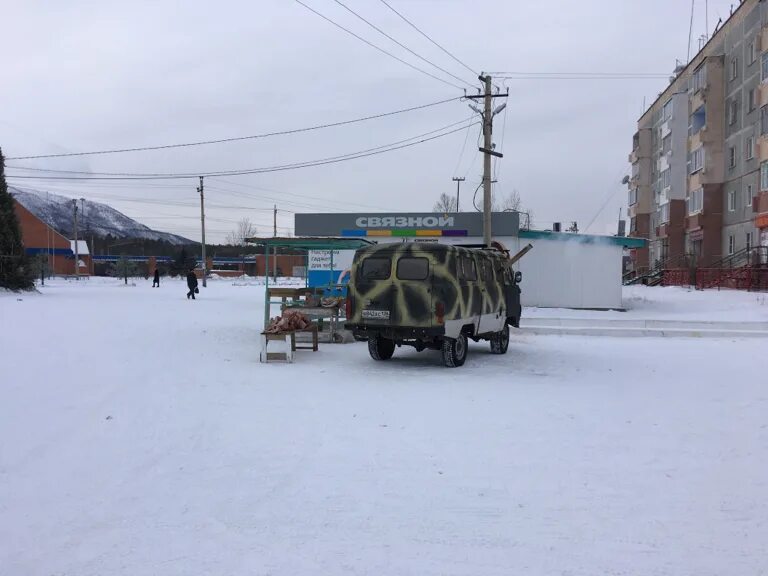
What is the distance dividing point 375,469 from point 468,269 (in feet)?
23.5

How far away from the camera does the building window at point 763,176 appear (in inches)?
1231

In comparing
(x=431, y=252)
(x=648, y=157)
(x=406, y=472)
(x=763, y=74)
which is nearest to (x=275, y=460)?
(x=406, y=472)

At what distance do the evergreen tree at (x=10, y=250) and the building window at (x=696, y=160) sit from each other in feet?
130

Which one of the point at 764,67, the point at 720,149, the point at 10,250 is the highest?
the point at 764,67

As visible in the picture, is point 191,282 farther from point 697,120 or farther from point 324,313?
point 697,120

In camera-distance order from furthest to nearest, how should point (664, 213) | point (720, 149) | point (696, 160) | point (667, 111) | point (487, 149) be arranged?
point (667, 111) < point (664, 213) < point (696, 160) < point (720, 149) < point (487, 149)

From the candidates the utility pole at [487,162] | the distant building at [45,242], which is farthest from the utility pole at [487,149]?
the distant building at [45,242]

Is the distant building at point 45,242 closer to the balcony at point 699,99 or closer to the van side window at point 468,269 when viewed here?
the balcony at point 699,99

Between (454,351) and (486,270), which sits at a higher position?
(486,270)

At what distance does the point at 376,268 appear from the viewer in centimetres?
1170

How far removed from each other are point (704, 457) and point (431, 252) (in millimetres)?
6181

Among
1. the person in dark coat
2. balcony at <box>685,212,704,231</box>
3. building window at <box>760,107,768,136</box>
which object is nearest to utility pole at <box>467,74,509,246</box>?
the person in dark coat

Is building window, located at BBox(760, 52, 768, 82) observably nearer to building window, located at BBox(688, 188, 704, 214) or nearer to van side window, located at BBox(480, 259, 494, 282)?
building window, located at BBox(688, 188, 704, 214)

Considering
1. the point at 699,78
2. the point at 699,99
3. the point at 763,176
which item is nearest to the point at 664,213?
the point at 699,99
